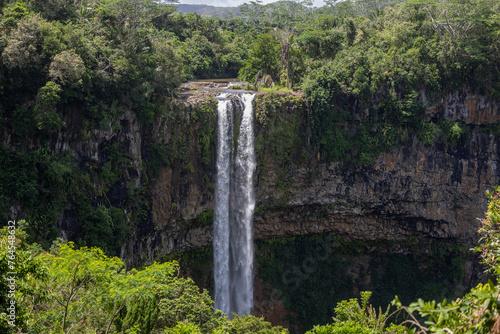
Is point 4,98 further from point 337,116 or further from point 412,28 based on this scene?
point 412,28

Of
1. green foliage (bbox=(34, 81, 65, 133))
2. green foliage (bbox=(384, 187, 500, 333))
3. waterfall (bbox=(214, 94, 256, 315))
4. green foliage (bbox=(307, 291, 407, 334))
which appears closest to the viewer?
green foliage (bbox=(384, 187, 500, 333))

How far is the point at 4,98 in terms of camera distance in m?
12.0

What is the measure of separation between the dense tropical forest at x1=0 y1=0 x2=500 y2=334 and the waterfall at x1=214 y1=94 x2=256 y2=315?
986 millimetres

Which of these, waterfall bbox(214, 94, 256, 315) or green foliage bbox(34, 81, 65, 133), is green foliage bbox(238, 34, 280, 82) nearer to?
waterfall bbox(214, 94, 256, 315)

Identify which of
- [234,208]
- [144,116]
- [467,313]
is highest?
[144,116]

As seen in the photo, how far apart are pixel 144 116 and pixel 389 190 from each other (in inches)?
507

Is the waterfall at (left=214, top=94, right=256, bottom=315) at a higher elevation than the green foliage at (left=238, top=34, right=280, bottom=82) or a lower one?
lower

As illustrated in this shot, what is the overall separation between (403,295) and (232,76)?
17.9 meters

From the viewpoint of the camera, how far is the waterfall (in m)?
18.0

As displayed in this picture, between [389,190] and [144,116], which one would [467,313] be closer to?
[144,116]

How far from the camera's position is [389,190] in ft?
66.4

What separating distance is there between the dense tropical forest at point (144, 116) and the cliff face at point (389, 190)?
619mm

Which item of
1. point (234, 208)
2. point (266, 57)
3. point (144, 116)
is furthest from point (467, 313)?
point (266, 57)

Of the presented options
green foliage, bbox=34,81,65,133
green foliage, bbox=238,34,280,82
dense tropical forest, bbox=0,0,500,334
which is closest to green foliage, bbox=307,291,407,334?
dense tropical forest, bbox=0,0,500,334
